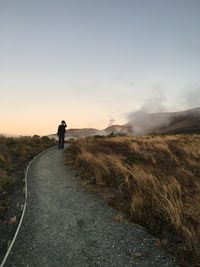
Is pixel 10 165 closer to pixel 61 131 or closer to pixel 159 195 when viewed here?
pixel 61 131

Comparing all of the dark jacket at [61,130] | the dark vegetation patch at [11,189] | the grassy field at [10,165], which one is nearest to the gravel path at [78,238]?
the dark vegetation patch at [11,189]

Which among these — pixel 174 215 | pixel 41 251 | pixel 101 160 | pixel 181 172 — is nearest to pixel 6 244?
pixel 41 251

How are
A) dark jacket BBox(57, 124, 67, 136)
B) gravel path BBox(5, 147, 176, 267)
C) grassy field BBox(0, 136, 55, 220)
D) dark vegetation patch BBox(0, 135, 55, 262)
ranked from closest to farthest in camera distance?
1. gravel path BBox(5, 147, 176, 267)
2. dark vegetation patch BBox(0, 135, 55, 262)
3. grassy field BBox(0, 136, 55, 220)
4. dark jacket BBox(57, 124, 67, 136)

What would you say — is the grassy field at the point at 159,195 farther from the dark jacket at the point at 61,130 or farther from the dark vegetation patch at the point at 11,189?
the dark jacket at the point at 61,130

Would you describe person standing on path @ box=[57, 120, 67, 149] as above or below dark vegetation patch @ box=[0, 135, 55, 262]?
above

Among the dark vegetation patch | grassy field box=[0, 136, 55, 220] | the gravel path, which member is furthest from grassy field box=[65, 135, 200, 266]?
grassy field box=[0, 136, 55, 220]

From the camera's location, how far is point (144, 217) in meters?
7.67

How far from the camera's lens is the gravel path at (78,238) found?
577cm

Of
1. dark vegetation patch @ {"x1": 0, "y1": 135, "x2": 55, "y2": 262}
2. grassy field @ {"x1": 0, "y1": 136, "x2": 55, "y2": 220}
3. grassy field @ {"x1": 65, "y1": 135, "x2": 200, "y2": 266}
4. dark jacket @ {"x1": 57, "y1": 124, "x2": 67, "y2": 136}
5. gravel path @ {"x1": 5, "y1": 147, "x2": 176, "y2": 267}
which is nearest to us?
gravel path @ {"x1": 5, "y1": 147, "x2": 176, "y2": 267}

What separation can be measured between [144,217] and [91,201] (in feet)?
8.16

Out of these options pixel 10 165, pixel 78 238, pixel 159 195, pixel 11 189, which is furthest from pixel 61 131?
pixel 78 238

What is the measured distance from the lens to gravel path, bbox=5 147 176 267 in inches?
227

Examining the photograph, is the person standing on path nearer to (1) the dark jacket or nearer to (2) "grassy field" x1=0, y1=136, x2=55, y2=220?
(1) the dark jacket

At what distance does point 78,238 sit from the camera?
6.73m
